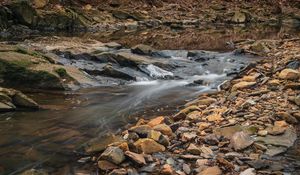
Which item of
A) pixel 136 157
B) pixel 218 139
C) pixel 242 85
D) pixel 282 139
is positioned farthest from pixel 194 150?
pixel 242 85

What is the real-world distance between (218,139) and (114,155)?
177cm

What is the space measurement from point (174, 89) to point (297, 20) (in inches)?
1255

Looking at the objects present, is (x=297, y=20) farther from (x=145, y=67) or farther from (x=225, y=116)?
(x=225, y=116)

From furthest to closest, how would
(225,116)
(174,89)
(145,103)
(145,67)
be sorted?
(145,67) → (174,89) → (145,103) → (225,116)

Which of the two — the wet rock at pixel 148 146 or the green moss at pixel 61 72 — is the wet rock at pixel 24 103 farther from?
the wet rock at pixel 148 146

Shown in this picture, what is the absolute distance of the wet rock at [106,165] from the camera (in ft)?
19.8

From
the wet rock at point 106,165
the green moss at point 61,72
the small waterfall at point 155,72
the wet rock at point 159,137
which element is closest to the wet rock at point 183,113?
the wet rock at point 159,137

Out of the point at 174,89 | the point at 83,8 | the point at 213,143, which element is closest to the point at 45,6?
the point at 83,8

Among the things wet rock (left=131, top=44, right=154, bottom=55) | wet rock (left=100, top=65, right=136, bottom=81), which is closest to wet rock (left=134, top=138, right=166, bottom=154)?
wet rock (left=100, top=65, right=136, bottom=81)

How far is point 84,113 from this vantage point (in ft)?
31.7

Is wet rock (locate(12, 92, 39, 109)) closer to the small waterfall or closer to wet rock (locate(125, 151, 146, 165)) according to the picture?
wet rock (locate(125, 151, 146, 165))

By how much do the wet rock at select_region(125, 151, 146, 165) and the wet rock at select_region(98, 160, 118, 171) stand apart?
259mm

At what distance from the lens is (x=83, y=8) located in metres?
39.1

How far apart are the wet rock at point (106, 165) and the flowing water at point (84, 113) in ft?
2.30
